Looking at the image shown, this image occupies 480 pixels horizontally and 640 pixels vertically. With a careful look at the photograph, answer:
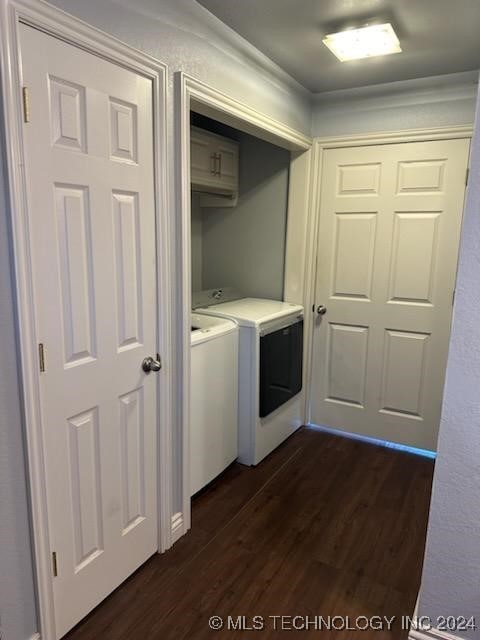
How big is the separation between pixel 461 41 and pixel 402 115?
2.10 feet

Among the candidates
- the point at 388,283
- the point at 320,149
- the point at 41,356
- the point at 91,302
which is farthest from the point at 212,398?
the point at 320,149

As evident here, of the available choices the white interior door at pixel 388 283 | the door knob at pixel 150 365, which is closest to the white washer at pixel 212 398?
the door knob at pixel 150 365

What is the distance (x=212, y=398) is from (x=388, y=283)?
1.43m

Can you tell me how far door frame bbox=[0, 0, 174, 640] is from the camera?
3.93 ft

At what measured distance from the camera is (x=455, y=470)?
1.47 meters

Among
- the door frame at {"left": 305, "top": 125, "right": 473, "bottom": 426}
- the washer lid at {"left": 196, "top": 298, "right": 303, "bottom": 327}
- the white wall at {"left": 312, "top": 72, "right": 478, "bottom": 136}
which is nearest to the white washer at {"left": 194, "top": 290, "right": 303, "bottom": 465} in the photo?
the washer lid at {"left": 196, "top": 298, "right": 303, "bottom": 327}

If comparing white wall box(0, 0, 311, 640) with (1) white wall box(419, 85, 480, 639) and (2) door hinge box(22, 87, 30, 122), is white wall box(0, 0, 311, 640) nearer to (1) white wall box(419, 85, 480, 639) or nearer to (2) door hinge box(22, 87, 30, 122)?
(2) door hinge box(22, 87, 30, 122)

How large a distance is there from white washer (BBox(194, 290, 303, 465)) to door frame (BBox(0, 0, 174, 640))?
88 cm

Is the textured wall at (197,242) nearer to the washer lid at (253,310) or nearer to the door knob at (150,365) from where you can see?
the washer lid at (253,310)

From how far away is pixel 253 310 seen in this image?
113 inches

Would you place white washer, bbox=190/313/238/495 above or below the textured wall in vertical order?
below

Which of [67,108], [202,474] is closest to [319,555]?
[202,474]

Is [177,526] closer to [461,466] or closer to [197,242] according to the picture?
[461,466]

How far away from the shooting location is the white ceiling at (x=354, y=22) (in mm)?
1831
